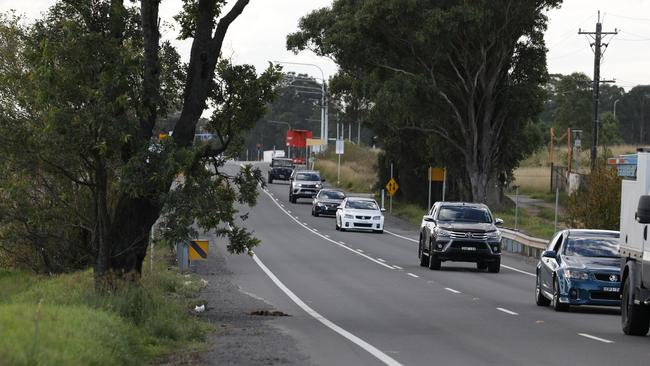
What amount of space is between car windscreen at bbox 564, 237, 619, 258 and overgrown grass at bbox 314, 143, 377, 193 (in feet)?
211

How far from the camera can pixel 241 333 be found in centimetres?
1873

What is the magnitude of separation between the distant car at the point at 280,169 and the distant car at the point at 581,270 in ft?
267

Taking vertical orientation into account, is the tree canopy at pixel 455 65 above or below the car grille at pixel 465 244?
above

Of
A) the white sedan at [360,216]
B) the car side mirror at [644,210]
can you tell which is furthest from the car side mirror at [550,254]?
the white sedan at [360,216]

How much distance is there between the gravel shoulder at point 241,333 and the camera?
15.1 metres

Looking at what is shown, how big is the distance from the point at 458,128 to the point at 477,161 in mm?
2559

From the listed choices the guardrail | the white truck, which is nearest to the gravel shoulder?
the white truck

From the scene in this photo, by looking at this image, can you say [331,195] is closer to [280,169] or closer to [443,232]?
[443,232]

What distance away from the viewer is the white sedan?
189 ft

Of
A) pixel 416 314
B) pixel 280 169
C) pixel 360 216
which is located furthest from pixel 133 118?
pixel 280 169

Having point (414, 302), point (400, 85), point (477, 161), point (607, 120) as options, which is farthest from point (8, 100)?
point (607, 120)

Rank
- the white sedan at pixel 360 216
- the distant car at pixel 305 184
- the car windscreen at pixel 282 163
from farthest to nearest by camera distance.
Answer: the car windscreen at pixel 282 163 → the distant car at pixel 305 184 → the white sedan at pixel 360 216

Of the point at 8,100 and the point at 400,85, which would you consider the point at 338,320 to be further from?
the point at 400,85

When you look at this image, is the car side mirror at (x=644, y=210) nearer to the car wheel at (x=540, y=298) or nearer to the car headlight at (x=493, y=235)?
the car wheel at (x=540, y=298)
